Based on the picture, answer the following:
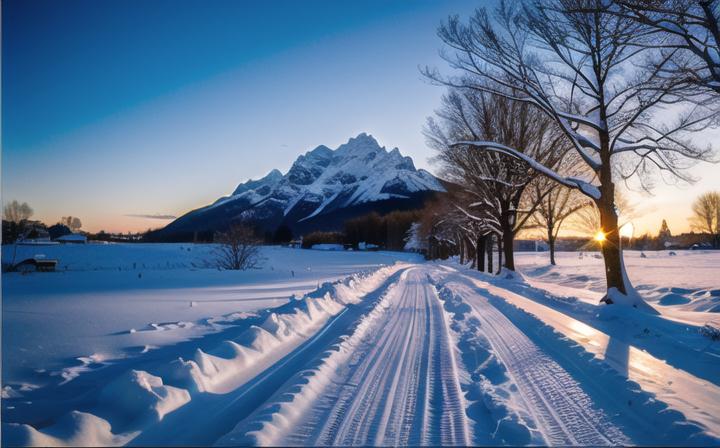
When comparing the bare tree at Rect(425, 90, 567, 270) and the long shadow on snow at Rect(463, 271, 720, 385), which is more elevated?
the bare tree at Rect(425, 90, 567, 270)

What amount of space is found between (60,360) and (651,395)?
797cm

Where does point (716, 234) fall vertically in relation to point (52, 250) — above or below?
above

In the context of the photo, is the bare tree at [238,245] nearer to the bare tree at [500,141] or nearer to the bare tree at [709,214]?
the bare tree at [500,141]

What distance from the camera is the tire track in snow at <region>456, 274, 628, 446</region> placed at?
339 cm

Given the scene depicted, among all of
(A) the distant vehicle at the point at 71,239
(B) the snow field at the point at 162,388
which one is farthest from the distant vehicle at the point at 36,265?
(A) the distant vehicle at the point at 71,239

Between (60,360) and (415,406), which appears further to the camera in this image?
(60,360)

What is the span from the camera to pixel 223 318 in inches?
375

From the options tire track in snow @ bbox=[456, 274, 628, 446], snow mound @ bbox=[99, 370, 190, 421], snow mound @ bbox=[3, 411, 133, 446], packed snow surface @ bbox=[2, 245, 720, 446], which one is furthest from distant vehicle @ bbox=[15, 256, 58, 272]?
tire track in snow @ bbox=[456, 274, 628, 446]

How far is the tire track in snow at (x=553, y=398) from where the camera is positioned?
3391mm

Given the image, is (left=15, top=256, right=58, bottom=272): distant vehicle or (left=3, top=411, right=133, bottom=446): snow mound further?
(left=15, top=256, right=58, bottom=272): distant vehicle

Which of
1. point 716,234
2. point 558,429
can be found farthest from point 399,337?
point 716,234

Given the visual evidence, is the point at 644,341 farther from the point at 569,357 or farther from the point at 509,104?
the point at 509,104

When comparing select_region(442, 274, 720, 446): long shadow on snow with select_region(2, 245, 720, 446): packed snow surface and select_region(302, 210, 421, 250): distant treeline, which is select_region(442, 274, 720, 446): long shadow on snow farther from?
select_region(302, 210, 421, 250): distant treeline

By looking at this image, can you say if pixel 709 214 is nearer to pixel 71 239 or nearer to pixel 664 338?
pixel 664 338
